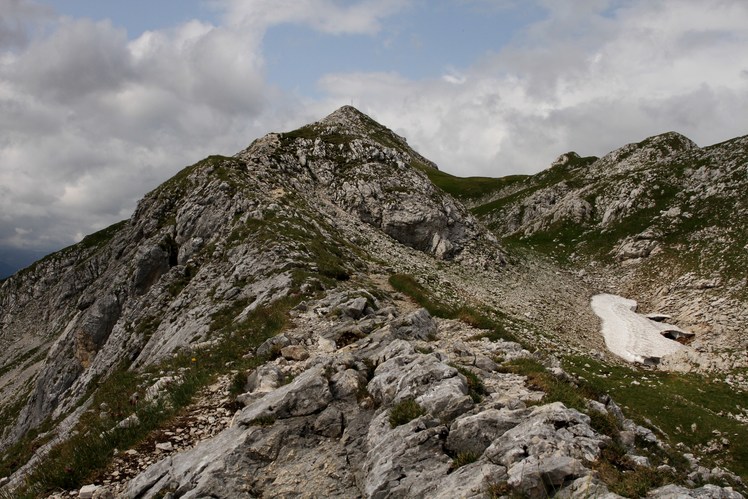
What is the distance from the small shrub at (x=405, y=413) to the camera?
9.96m

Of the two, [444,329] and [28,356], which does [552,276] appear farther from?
[28,356]

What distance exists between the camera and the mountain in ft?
29.4

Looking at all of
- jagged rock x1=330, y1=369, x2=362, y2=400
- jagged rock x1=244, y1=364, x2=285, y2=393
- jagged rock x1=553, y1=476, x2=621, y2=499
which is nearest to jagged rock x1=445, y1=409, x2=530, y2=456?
jagged rock x1=553, y1=476, x2=621, y2=499

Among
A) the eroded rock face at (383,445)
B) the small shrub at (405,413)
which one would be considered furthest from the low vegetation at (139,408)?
the small shrub at (405,413)

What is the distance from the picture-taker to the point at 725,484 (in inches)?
424

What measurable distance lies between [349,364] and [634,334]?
1201 inches

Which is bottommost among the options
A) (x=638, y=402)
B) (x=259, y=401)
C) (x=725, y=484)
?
(x=638, y=402)

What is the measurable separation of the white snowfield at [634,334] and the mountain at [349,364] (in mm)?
1249

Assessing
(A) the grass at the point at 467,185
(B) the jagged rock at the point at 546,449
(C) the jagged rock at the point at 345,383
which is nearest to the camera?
(B) the jagged rock at the point at 546,449

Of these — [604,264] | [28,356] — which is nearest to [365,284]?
[604,264]

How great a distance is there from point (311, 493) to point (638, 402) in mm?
21327

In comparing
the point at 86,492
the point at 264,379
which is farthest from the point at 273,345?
the point at 86,492

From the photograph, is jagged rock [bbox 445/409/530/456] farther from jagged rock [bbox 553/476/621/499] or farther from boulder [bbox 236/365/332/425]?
boulder [bbox 236/365/332/425]

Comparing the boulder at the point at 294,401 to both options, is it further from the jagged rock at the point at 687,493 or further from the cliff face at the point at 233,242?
the cliff face at the point at 233,242
